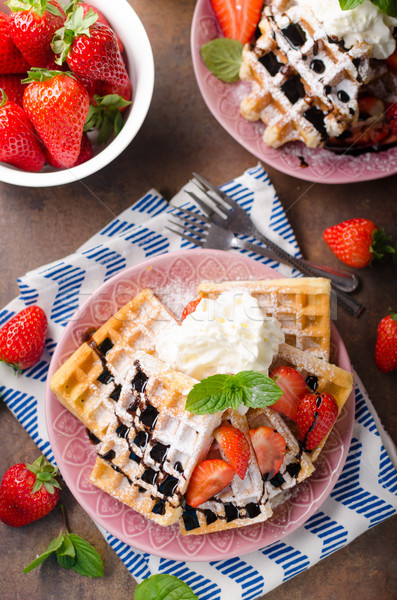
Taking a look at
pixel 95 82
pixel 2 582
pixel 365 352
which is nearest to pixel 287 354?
pixel 365 352

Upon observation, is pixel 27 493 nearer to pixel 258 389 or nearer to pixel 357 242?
pixel 258 389

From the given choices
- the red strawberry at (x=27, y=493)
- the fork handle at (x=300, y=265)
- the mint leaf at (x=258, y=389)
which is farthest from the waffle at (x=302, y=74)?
the red strawberry at (x=27, y=493)

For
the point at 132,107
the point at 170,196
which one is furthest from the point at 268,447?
the point at 132,107

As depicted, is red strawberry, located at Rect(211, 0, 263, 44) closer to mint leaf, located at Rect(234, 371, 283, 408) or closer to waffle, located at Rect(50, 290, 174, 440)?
waffle, located at Rect(50, 290, 174, 440)

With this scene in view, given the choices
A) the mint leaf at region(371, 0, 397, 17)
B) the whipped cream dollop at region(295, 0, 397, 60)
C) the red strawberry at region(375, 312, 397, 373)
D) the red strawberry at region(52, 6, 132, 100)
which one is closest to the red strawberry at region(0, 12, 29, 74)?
the red strawberry at region(52, 6, 132, 100)

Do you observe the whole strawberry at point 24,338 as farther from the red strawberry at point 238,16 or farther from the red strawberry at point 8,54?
the red strawberry at point 238,16

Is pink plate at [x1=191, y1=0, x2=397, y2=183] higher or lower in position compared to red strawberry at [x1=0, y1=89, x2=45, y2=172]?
lower

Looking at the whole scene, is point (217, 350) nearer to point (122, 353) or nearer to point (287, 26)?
point (122, 353)
